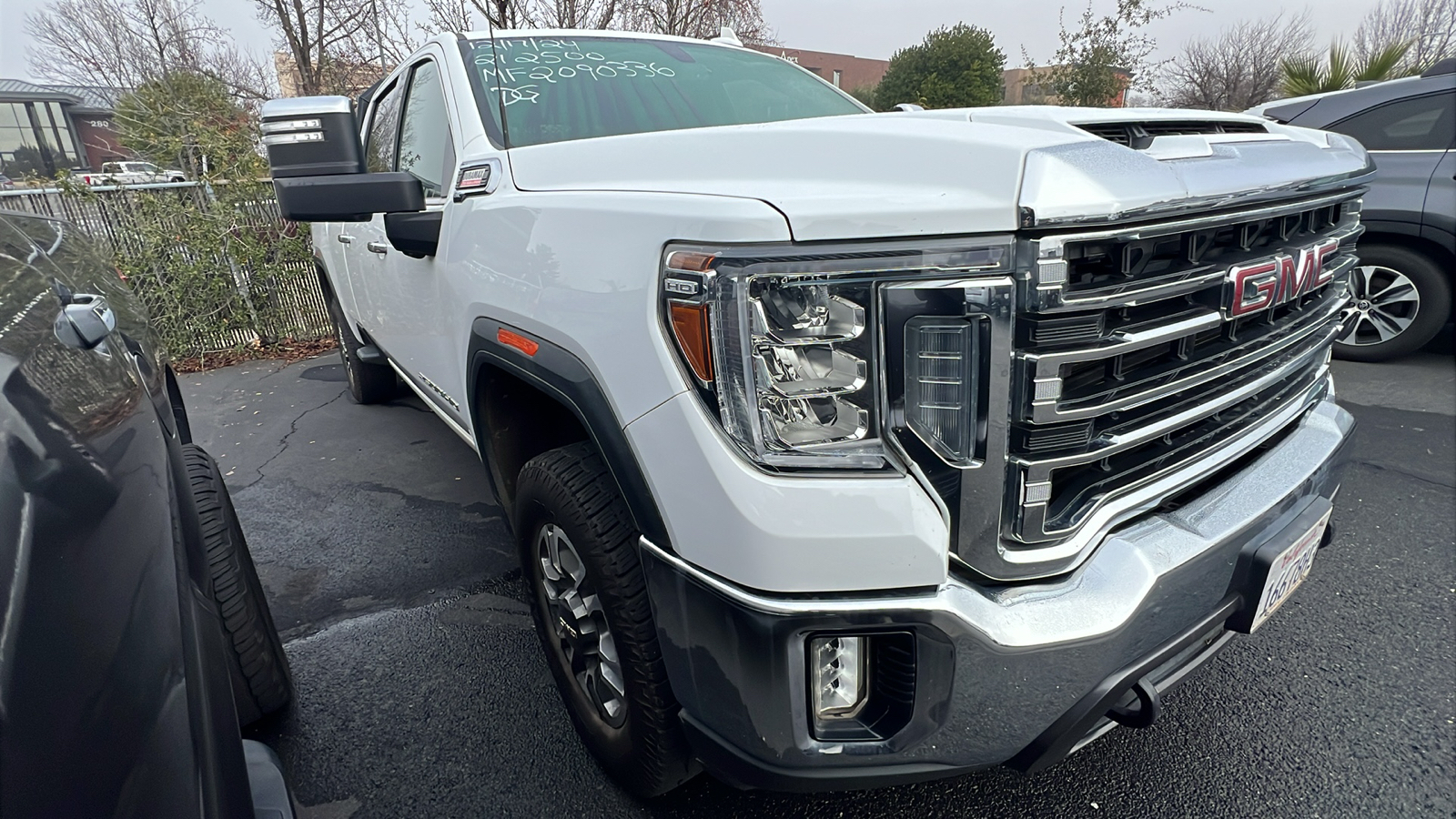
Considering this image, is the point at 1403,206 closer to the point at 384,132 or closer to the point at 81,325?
the point at 384,132

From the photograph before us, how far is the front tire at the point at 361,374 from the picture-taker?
500cm

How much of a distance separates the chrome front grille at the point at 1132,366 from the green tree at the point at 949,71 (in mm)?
17632

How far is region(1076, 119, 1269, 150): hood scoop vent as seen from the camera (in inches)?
52.7

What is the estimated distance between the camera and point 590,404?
1.46 meters

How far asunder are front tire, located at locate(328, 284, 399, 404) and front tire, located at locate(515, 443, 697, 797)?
3538 mm

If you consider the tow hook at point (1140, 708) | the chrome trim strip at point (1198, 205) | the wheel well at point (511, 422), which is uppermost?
the chrome trim strip at point (1198, 205)

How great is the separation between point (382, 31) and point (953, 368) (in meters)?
12.5

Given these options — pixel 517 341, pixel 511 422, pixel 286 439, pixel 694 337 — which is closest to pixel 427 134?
pixel 511 422

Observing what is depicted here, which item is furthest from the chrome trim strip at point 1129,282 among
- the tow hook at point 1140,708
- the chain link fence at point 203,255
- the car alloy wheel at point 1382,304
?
the chain link fence at point 203,255

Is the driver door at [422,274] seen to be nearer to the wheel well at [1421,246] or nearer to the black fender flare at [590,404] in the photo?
the black fender flare at [590,404]

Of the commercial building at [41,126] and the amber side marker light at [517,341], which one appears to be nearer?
the amber side marker light at [517,341]

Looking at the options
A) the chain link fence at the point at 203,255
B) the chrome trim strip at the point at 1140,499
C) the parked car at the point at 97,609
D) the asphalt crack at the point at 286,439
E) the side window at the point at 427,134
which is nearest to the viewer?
the parked car at the point at 97,609

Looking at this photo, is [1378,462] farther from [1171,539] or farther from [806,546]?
[806,546]

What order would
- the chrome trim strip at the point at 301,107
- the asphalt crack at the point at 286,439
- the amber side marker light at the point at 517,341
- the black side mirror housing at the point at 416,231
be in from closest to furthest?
the amber side marker light at the point at 517,341, the chrome trim strip at the point at 301,107, the black side mirror housing at the point at 416,231, the asphalt crack at the point at 286,439
